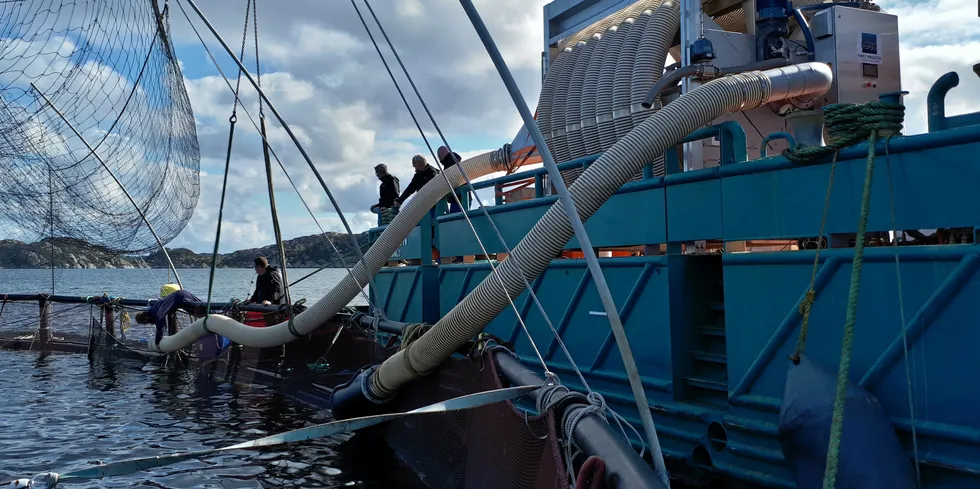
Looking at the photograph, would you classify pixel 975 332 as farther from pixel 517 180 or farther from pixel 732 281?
pixel 517 180

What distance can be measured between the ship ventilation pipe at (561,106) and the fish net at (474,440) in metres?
4.00

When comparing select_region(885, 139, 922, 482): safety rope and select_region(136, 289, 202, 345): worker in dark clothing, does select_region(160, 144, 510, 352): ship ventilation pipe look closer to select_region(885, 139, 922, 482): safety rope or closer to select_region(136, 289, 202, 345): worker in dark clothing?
select_region(136, 289, 202, 345): worker in dark clothing

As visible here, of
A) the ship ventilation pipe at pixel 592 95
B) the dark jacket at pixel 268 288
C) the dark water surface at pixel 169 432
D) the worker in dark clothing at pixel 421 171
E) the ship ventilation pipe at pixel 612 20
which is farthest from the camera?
the dark jacket at pixel 268 288

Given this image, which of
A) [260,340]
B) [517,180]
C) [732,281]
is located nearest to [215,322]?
[260,340]

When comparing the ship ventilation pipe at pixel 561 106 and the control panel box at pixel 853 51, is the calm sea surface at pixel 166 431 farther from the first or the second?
the control panel box at pixel 853 51

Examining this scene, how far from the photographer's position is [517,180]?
9.03 meters

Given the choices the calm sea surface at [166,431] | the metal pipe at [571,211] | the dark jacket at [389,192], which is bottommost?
the calm sea surface at [166,431]

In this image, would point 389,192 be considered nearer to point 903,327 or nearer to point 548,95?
point 548,95

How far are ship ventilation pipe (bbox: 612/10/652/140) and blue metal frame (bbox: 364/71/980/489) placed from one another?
965 mm

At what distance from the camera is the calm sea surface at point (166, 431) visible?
794 cm

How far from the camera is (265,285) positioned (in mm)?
14547

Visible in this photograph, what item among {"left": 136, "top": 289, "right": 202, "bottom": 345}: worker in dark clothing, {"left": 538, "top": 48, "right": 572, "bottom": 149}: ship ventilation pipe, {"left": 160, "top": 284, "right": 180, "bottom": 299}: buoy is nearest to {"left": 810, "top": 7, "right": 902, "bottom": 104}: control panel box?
{"left": 538, "top": 48, "right": 572, "bottom": 149}: ship ventilation pipe

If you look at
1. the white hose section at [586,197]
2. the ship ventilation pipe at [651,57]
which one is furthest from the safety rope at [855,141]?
the ship ventilation pipe at [651,57]

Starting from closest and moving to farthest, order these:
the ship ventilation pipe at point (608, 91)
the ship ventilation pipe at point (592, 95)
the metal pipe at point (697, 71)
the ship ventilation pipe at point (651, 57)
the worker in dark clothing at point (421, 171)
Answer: the metal pipe at point (697, 71) < the ship ventilation pipe at point (651, 57) < the ship ventilation pipe at point (608, 91) < the ship ventilation pipe at point (592, 95) < the worker in dark clothing at point (421, 171)
